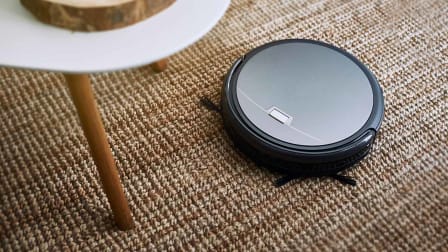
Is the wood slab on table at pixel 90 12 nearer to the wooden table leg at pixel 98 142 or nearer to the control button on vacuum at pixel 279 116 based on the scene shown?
the wooden table leg at pixel 98 142

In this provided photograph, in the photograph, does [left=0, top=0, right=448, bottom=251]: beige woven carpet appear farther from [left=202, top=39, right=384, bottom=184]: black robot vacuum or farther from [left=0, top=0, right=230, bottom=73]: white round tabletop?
[left=0, top=0, right=230, bottom=73]: white round tabletop

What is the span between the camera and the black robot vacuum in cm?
93

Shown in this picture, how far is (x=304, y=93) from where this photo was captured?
1.00 meters

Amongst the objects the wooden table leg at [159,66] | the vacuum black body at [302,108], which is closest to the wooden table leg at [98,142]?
the vacuum black body at [302,108]

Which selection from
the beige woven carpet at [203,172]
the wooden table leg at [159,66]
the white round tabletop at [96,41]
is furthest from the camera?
the wooden table leg at [159,66]

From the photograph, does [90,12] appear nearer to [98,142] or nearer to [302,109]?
[98,142]

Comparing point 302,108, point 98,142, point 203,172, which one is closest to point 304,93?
point 302,108

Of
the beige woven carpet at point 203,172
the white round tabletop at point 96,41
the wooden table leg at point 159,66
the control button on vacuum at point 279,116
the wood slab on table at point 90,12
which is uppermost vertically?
the wood slab on table at point 90,12

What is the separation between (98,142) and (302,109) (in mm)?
421

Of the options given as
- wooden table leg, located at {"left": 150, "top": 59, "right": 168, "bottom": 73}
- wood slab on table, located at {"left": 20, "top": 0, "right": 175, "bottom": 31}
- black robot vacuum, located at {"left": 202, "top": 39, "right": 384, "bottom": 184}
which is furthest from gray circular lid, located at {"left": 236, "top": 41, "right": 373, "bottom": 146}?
wood slab on table, located at {"left": 20, "top": 0, "right": 175, "bottom": 31}

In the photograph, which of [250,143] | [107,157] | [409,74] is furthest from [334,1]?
[107,157]

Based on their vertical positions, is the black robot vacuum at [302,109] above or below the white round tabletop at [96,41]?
below

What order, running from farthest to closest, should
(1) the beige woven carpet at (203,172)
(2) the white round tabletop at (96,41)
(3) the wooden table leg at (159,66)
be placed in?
(3) the wooden table leg at (159,66) < (1) the beige woven carpet at (203,172) < (2) the white round tabletop at (96,41)

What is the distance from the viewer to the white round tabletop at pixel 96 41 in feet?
2.08
